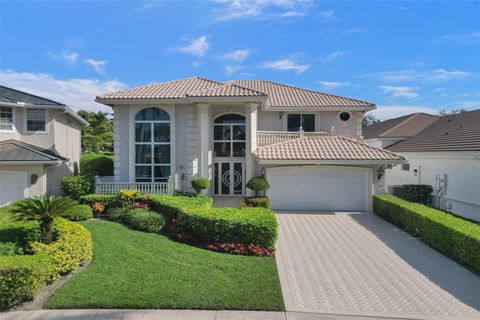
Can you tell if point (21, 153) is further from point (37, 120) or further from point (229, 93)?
point (229, 93)

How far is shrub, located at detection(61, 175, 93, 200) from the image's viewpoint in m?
14.8

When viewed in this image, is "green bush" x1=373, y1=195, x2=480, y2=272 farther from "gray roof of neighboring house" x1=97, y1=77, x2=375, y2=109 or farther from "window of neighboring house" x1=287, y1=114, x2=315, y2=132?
"gray roof of neighboring house" x1=97, y1=77, x2=375, y2=109

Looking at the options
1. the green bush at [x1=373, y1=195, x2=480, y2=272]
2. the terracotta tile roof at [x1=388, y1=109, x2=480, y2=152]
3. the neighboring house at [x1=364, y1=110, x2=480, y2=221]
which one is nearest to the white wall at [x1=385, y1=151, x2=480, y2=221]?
the neighboring house at [x1=364, y1=110, x2=480, y2=221]

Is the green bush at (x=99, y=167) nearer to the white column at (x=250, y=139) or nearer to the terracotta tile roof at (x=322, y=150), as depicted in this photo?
the white column at (x=250, y=139)

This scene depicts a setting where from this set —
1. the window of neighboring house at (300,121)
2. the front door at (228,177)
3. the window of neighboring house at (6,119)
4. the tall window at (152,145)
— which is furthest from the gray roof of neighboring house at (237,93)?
the window of neighboring house at (6,119)

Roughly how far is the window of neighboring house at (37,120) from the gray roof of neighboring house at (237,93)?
4854 millimetres

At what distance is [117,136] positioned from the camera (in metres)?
16.3

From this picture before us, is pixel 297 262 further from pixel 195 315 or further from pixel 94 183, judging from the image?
pixel 94 183

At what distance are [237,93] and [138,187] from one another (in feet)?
21.8

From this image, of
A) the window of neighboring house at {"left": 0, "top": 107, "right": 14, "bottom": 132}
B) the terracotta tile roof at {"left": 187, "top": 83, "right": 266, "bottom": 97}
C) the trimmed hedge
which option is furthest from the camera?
the window of neighboring house at {"left": 0, "top": 107, "right": 14, "bottom": 132}

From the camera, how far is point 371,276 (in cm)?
745

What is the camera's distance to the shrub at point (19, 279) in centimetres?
581

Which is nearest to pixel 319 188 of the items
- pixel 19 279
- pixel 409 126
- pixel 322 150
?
pixel 322 150

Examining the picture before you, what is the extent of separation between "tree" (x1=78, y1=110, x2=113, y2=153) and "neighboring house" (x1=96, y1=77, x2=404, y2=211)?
27.5 m
